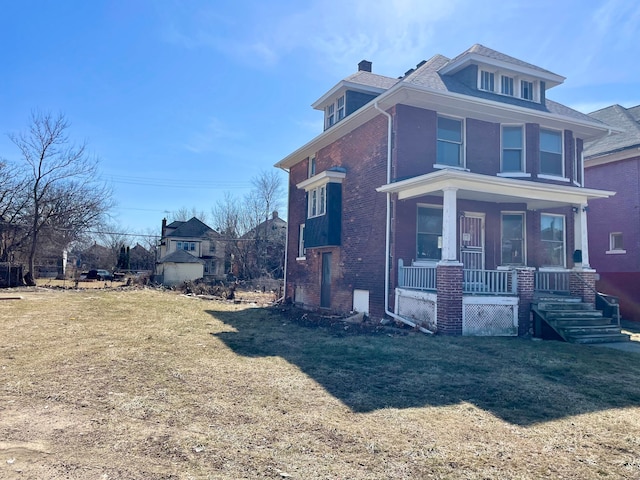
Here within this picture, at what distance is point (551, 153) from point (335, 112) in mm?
7584

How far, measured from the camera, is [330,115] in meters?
17.2

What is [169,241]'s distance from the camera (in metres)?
47.5

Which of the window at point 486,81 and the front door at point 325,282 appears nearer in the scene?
the window at point 486,81

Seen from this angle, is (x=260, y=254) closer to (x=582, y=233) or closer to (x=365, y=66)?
(x=365, y=66)

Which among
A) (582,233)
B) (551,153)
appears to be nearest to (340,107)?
(551,153)

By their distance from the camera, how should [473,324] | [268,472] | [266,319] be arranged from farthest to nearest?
[266,319] < [473,324] < [268,472]

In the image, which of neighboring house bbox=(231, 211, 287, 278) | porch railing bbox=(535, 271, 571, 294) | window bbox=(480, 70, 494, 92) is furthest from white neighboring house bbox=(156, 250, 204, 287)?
porch railing bbox=(535, 271, 571, 294)

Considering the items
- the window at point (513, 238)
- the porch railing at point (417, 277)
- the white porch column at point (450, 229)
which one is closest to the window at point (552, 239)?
the window at point (513, 238)

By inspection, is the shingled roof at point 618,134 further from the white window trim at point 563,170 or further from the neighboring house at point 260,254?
the neighboring house at point 260,254

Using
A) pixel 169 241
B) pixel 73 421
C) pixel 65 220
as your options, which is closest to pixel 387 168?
pixel 73 421

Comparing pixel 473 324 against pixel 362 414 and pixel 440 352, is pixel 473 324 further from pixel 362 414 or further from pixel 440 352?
pixel 362 414

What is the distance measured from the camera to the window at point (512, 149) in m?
13.5

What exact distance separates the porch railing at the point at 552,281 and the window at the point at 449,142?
3.96 m

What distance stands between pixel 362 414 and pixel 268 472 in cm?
161
